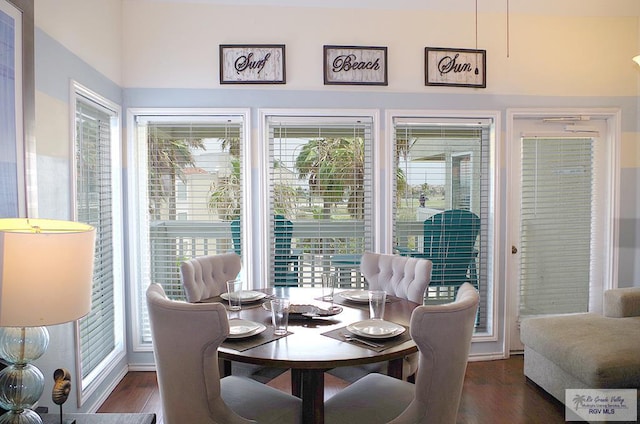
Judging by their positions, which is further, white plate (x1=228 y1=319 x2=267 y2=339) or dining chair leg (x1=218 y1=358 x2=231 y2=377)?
dining chair leg (x1=218 y1=358 x2=231 y2=377)

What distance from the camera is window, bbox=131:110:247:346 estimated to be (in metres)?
3.49

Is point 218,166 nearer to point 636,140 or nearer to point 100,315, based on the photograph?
point 100,315

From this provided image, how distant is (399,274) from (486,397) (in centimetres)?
114

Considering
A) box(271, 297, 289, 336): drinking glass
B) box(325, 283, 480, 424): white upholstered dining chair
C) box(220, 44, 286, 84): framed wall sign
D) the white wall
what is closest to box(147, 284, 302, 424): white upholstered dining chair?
box(271, 297, 289, 336): drinking glass

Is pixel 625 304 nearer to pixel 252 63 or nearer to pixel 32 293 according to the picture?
pixel 252 63

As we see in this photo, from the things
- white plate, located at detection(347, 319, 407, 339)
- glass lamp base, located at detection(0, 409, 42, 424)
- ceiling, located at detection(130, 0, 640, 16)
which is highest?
ceiling, located at detection(130, 0, 640, 16)

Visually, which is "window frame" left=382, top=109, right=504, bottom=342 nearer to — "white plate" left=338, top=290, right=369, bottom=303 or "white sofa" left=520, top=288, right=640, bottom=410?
"white sofa" left=520, top=288, right=640, bottom=410

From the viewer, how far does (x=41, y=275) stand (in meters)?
1.28

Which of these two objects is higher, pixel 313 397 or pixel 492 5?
pixel 492 5

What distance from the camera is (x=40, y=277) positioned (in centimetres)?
127

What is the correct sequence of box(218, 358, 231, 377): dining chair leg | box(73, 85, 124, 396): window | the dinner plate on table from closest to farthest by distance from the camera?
the dinner plate on table, box(218, 358, 231, 377): dining chair leg, box(73, 85, 124, 396): window

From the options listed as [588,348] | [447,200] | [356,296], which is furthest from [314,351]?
[447,200]

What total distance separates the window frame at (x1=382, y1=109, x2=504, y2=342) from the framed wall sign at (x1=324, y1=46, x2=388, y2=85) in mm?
302

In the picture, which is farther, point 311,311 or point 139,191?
point 139,191
